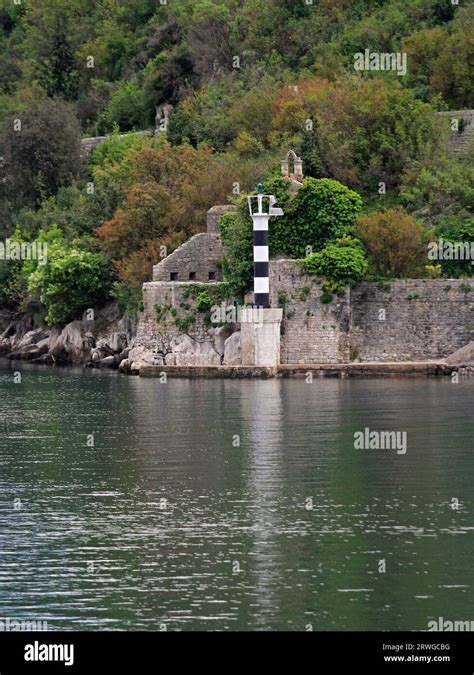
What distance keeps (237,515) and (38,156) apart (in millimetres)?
47725

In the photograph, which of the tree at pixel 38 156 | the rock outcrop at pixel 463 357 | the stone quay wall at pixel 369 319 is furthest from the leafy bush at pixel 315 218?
the tree at pixel 38 156

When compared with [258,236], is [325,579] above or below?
below

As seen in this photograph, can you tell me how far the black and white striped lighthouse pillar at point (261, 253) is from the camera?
50250mm

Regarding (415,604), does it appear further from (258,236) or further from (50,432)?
(258,236)

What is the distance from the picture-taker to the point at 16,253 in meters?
67.2

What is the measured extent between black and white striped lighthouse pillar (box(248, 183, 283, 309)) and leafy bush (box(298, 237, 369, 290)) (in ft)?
3.98

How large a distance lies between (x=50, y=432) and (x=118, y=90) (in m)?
47.7

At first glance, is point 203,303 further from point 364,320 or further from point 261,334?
point 364,320

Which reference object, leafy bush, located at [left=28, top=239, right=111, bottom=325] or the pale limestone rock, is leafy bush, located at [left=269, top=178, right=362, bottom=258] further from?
leafy bush, located at [left=28, top=239, right=111, bottom=325]

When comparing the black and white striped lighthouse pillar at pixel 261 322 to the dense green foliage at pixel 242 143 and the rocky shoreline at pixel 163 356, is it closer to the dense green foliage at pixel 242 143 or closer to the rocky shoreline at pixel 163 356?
the rocky shoreline at pixel 163 356

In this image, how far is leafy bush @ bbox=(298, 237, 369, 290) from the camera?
50812 mm

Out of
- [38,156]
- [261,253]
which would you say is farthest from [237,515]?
[38,156]

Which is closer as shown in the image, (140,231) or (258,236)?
(258,236)
